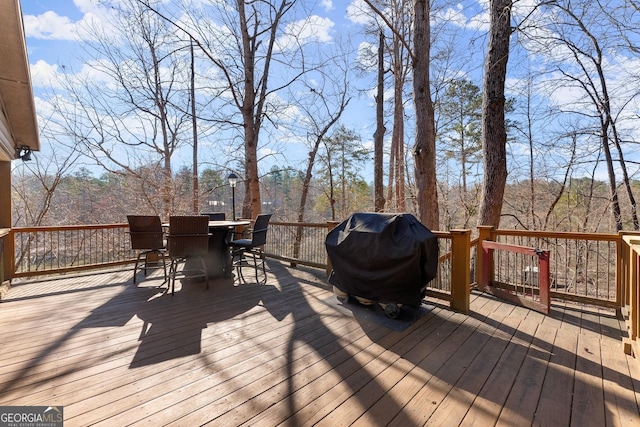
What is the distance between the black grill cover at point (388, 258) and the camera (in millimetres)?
2695

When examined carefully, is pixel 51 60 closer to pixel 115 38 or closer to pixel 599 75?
pixel 115 38

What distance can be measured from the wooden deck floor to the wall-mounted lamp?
3081 millimetres

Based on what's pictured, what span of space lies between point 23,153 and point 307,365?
6.25 meters

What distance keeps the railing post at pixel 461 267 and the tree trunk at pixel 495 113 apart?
2114 mm

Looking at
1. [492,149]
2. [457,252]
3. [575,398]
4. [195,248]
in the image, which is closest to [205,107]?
[195,248]

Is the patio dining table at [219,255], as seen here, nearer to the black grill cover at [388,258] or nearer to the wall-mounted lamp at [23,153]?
the black grill cover at [388,258]

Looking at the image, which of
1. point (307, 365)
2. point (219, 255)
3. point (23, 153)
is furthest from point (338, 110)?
point (307, 365)

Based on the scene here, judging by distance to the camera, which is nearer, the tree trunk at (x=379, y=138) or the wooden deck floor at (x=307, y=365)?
the wooden deck floor at (x=307, y=365)

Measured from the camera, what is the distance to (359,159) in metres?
15.8

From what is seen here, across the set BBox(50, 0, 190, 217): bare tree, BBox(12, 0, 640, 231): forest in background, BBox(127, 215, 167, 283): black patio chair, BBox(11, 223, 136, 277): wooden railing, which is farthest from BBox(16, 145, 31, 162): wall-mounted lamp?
BBox(50, 0, 190, 217): bare tree

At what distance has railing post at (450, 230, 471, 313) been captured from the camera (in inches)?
117

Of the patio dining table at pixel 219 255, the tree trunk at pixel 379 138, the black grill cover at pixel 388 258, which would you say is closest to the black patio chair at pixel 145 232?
the patio dining table at pixel 219 255

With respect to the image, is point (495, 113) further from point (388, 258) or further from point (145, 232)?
point (145, 232)

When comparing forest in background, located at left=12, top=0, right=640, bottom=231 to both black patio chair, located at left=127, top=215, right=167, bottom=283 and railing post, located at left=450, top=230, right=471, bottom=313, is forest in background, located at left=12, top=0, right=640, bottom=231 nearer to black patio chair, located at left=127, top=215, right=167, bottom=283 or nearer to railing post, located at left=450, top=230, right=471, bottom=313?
railing post, located at left=450, top=230, right=471, bottom=313
